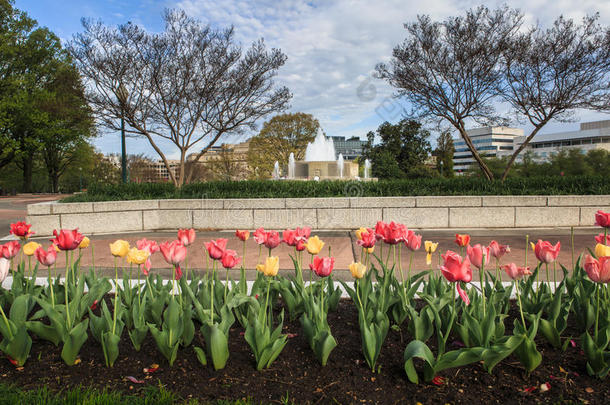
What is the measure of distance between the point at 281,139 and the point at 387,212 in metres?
37.3

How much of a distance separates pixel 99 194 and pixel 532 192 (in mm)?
11319

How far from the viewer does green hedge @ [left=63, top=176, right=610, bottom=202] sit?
10.8m

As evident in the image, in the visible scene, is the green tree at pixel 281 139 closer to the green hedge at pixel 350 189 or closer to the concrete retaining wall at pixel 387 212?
the green hedge at pixel 350 189

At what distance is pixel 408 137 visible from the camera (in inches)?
1833

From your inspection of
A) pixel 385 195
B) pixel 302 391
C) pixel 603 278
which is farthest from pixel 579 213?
pixel 302 391

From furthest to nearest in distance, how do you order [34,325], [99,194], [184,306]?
[99,194] < [184,306] < [34,325]

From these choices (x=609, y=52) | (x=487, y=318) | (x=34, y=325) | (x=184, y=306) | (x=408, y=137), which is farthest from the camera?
(x=408, y=137)

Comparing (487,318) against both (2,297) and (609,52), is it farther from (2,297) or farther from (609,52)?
(609,52)

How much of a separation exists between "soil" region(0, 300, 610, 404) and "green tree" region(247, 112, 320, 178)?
4317cm

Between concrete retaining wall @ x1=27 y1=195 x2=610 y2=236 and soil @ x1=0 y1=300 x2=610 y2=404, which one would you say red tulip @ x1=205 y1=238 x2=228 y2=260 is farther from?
concrete retaining wall @ x1=27 y1=195 x2=610 y2=236

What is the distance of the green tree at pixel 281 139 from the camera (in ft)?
150

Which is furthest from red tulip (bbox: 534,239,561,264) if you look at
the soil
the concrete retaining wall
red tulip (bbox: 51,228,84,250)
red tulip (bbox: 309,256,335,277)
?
the concrete retaining wall

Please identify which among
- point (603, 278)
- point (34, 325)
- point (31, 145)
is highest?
point (31, 145)

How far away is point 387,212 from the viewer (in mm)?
10000
